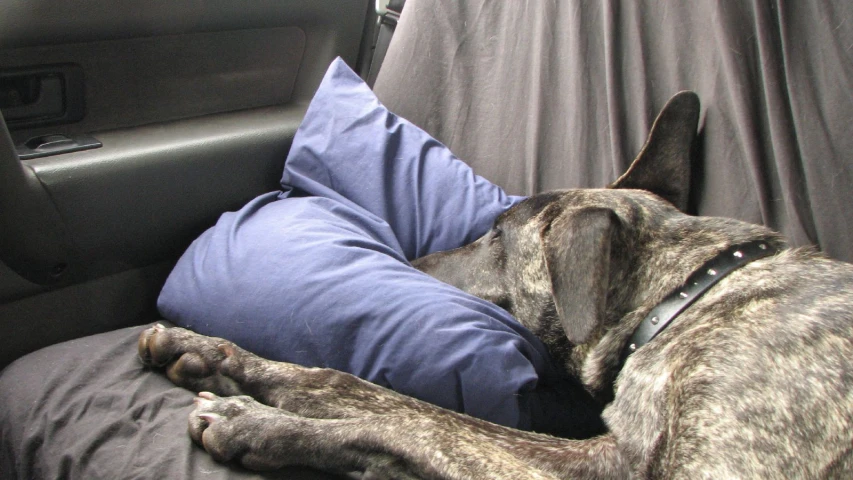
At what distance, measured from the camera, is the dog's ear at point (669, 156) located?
1.92m

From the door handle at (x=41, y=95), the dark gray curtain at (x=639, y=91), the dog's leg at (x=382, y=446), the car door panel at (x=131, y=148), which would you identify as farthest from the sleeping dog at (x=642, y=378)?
the door handle at (x=41, y=95)

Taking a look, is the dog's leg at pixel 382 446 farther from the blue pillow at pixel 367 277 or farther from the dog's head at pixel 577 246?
the dog's head at pixel 577 246

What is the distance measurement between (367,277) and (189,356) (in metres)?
0.47

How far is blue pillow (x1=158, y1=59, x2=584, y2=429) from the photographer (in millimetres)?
1666

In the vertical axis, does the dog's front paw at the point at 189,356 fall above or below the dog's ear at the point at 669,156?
below

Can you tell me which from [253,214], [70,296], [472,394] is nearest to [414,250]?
[253,214]

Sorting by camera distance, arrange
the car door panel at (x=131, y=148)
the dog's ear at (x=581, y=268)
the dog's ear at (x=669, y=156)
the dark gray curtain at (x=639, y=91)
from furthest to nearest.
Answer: the car door panel at (x=131, y=148) → the dog's ear at (x=669, y=156) → the dark gray curtain at (x=639, y=91) → the dog's ear at (x=581, y=268)

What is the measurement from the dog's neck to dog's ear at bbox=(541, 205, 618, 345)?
156mm

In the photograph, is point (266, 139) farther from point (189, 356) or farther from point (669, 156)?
Result: point (669, 156)

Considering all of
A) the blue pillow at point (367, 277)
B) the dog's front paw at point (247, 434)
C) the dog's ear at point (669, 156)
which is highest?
the dog's ear at point (669, 156)

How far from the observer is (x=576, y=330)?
5.25 ft

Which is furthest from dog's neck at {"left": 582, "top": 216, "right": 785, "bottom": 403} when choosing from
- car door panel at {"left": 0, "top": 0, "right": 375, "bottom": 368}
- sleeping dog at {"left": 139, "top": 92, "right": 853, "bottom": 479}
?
car door panel at {"left": 0, "top": 0, "right": 375, "bottom": 368}

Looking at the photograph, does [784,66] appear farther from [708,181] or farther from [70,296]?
[70,296]

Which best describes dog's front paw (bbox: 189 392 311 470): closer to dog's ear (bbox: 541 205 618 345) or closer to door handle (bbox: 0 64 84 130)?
dog's ear (bbox: 541 205 618 345)
